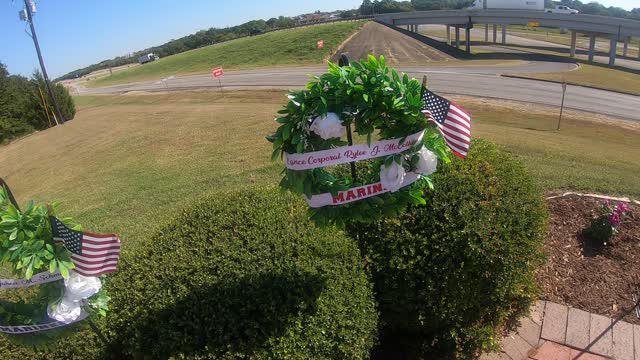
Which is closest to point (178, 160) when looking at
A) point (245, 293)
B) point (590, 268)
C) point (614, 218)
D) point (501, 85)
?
point (245, 293)

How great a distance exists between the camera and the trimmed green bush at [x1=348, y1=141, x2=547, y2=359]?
394cm

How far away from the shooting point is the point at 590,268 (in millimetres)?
5383

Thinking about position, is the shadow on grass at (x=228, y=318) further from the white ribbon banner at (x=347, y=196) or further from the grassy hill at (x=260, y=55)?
the grassy hill at (x=260, y=55)

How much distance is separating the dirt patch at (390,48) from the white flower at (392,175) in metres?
37.9

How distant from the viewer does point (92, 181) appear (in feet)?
40.8

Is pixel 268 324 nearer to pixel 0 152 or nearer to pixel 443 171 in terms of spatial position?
pixel 443 171

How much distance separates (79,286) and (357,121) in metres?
2.43

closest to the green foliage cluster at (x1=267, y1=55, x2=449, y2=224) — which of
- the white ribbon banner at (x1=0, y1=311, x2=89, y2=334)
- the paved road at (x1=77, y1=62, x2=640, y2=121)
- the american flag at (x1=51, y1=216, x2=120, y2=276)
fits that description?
the american flag at (x1=51, y1=216, x2=120, y2=276)

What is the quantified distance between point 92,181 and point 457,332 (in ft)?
38.1

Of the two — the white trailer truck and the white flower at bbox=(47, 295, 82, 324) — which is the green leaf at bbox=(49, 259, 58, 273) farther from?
the white trailer truck

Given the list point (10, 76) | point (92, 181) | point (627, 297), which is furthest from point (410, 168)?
point (10, 76)

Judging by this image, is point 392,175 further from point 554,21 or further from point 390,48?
point 554,21

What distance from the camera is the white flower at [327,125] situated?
3.00 metres

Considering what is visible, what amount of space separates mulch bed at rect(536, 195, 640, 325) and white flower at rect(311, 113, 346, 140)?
3800 millimetres
